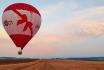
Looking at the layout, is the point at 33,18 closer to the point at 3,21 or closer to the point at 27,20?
the point at 27,20

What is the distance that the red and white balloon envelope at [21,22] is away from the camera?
44.7 m

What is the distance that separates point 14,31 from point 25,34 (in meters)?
1.57

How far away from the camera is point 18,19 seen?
1774 inches

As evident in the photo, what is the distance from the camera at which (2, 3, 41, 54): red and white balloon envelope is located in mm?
44656

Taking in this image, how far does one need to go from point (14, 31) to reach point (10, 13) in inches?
108

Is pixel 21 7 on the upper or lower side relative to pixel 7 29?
upper

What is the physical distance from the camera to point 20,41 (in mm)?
44656

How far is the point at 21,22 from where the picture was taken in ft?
147

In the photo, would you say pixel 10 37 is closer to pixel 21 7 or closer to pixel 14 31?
pixel 14 31

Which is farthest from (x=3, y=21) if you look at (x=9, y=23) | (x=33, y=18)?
(x=33, y=18)

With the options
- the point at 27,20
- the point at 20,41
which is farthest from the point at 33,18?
the point at 20,41

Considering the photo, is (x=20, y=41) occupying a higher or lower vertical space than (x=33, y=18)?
lower

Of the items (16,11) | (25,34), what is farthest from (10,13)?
(25,34)

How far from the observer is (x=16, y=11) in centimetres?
4531
